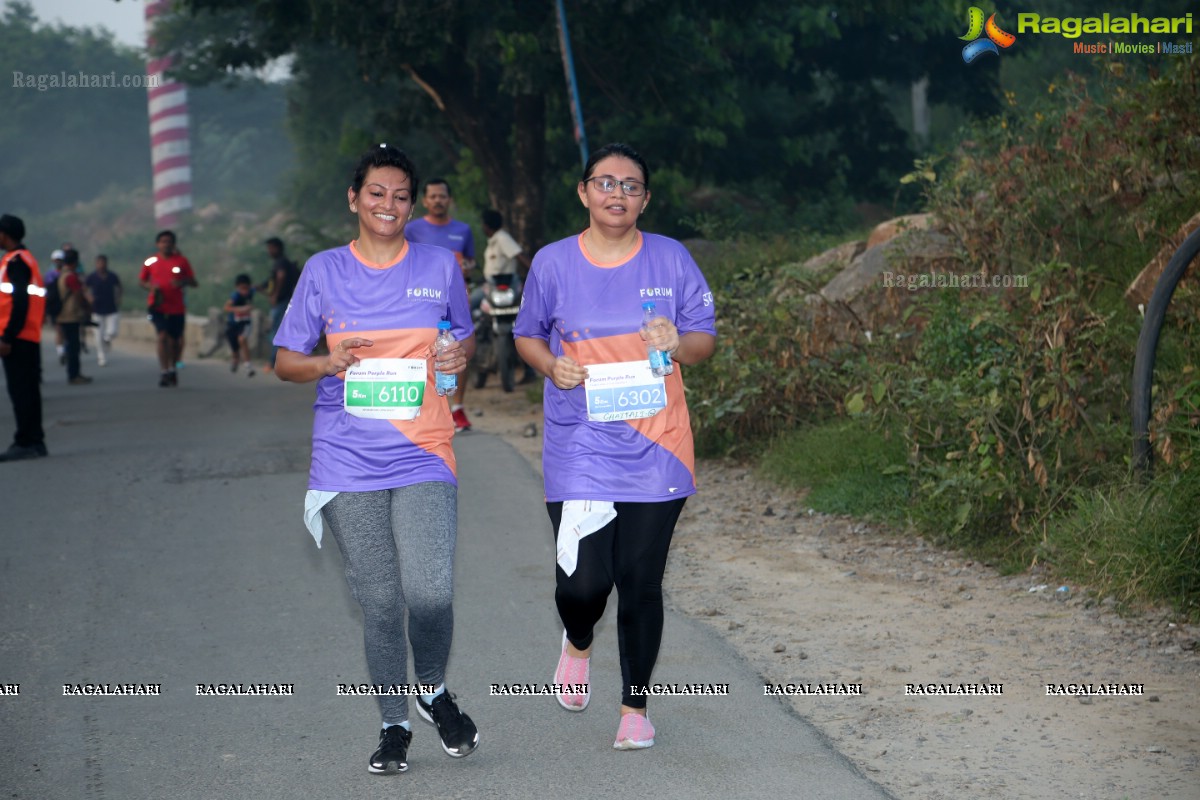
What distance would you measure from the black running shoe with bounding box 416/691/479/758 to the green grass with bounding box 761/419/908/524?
4.17m

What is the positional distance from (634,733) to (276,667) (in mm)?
1929

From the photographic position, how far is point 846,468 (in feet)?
32.5

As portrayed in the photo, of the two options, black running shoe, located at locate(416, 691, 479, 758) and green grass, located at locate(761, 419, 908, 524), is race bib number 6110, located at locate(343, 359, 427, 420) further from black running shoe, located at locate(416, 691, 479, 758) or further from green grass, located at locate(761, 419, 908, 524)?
green grass, located at locate(761, 419, 908, 524)

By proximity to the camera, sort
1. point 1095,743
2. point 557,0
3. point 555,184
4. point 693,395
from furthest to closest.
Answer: point 555,184
point 557,0
point 693,395
point 1095,743

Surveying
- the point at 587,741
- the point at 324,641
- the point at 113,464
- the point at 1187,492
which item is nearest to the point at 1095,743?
the point at 587,741

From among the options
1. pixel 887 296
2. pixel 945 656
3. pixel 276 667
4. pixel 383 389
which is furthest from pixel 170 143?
pixel 383 389

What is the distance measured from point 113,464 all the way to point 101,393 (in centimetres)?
828

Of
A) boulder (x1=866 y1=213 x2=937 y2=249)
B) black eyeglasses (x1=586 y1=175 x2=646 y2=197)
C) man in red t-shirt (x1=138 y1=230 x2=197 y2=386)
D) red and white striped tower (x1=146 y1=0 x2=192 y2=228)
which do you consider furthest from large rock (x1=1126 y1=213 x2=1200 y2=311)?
red and white striped tower (x1=146 y1=0 x2=192 y2=228)

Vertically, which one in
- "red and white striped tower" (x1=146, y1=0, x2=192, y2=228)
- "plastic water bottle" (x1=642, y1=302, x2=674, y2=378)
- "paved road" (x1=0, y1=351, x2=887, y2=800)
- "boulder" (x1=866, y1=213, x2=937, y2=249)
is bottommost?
"paved road" (x1=0, y1=351, x2=887, y2=800)

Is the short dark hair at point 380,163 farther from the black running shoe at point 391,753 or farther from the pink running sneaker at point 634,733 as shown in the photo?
the pink running sneaker at point 634,733

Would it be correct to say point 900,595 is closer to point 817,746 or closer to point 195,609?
point 817,746

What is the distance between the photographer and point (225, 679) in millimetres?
6363

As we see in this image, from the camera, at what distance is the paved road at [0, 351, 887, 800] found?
5.10 meters

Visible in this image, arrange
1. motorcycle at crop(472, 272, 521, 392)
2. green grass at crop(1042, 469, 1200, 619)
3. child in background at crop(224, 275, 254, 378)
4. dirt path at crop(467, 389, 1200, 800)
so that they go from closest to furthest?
dirt path at crop(467, 389, 1200, 800) → green grass at crop(1042, 469, 1200, 619) → motorcycle at crop(472, 272, 521, 392) → child in background at crop(224, 275, 254, 378)
